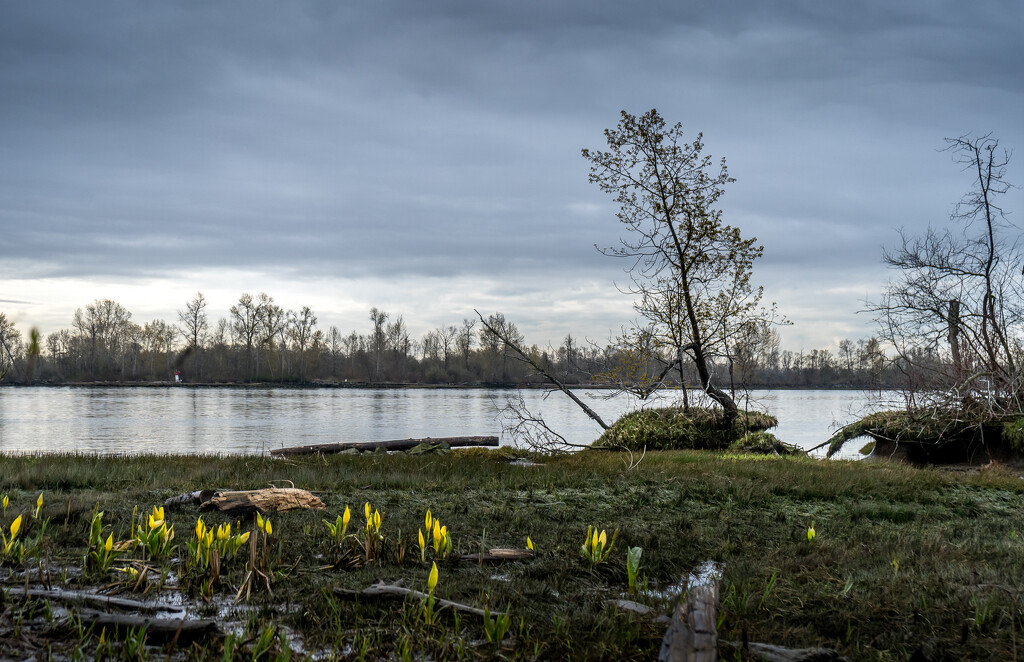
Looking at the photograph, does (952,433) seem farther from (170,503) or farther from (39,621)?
(39,621)

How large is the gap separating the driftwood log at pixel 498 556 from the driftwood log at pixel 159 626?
210 centimetres

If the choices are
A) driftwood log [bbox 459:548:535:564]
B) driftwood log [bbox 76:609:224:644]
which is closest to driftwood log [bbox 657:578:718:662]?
driftwood log [bbox 459:548:535:564]

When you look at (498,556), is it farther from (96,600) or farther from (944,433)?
(944,433)

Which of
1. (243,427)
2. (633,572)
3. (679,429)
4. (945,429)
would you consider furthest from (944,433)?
(243,427)

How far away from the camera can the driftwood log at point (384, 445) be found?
18922mm

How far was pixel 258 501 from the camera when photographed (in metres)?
7.25

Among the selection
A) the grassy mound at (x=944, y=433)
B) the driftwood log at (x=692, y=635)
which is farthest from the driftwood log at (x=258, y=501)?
the grassy mound at (x=944, y=433)

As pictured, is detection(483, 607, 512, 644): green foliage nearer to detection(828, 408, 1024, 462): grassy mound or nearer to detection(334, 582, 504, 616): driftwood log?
detection(334, 582, 504, 616): driftwood log

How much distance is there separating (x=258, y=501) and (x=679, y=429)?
535 inches

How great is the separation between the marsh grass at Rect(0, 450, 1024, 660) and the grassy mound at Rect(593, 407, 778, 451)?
21.0ft

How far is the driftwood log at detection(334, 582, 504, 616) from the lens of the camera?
13.6ft

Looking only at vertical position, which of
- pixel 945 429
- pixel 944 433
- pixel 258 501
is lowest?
pixel 944 433

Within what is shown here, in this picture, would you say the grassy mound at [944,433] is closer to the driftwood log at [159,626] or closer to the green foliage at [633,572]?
the green foliage at [633,572]

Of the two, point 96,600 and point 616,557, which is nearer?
point 96,600
